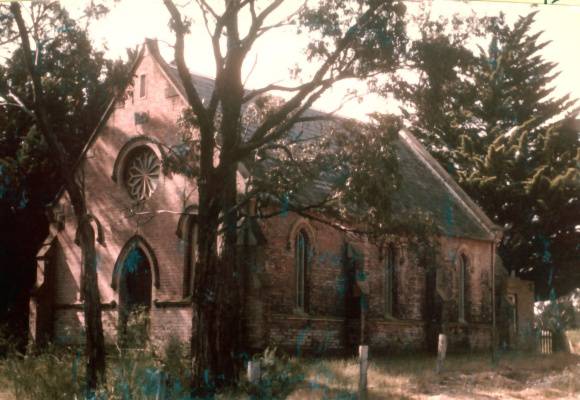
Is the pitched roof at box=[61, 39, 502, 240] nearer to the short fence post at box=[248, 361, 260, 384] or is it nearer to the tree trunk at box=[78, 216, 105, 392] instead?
the tree trunk at box=[78, 216, 105, 392]

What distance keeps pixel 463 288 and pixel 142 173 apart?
15.0 meters

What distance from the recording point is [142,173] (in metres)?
27.0

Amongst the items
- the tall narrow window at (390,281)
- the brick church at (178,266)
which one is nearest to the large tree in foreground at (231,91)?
the brick church at (178,266)

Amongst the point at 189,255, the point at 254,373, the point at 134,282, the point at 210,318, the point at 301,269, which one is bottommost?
the point at 254,373

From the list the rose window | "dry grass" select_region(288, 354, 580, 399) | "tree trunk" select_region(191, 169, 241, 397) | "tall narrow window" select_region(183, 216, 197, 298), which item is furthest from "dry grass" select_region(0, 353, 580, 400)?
the rose window

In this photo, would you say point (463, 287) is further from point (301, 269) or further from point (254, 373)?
point (254, 373)

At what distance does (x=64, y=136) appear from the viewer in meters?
31.8

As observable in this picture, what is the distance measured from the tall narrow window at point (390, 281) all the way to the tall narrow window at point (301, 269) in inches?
189

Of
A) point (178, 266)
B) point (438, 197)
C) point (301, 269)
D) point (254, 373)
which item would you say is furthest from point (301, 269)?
point (254, 373)

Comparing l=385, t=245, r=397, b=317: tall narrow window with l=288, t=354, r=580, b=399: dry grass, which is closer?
l=288, t=354, r=580, b=399: dry grass

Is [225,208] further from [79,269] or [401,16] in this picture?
[79,269]

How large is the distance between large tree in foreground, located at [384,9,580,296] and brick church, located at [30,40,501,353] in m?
5.34

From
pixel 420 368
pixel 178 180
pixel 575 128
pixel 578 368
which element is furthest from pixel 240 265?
pixel 575 128

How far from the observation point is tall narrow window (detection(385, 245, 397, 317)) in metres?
29.6
